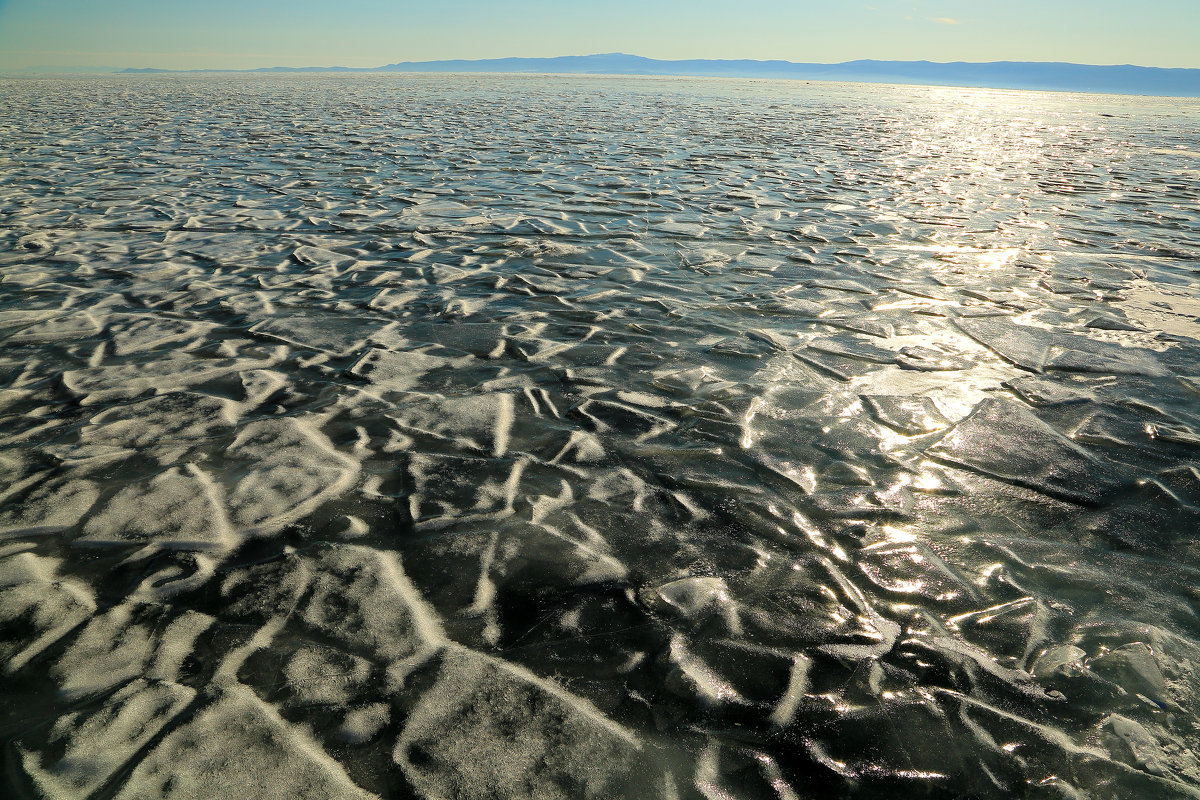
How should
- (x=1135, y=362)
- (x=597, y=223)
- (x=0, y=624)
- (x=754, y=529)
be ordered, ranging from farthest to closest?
(x=597, y=223)
(x=1135, y=362)
(x=754, y=529)
(x=0, y=624)

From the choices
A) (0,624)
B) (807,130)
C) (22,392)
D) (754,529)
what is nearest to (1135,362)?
(754,529)

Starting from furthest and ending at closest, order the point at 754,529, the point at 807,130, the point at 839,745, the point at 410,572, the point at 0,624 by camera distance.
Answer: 1. the point at 807,130
2. the point at 754,529
3. the point at 410,572
4. the point at 0,624
5. the point at 839,745

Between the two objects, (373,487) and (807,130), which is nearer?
(373,487)

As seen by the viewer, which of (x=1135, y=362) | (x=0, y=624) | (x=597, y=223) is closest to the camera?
(x=0, y=624)

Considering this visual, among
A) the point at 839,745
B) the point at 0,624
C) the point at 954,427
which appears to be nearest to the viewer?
the point at 839,745

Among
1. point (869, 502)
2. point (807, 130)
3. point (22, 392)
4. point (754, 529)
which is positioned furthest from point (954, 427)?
point (807, 130)

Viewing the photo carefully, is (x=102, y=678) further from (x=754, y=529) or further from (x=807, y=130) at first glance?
(x=807, y=130)
